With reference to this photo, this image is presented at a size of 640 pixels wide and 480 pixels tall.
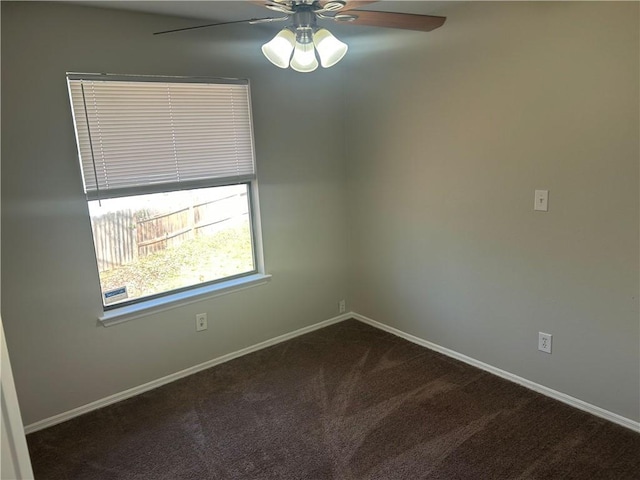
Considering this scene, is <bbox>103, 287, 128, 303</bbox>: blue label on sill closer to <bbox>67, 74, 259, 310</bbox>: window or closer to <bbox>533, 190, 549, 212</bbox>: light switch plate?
<bbox>67, 74, 259, 310</bbox>: window

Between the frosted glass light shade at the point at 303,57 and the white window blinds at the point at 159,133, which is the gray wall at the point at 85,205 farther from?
the frosted glass light shade at the point at 303,57

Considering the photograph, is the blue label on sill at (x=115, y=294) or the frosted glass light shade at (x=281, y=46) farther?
the blue label on sill at (x=115, y=294)

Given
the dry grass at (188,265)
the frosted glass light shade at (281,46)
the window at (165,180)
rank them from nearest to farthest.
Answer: the frosted glass light shade at (281,46), the window at (165,180), the dry grass at (188,265)

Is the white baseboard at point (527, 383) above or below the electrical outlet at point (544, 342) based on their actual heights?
below

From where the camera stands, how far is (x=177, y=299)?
292 centimetres

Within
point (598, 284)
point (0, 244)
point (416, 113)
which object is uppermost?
point (416, 113)

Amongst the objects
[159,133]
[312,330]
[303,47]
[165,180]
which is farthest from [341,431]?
[159,133]

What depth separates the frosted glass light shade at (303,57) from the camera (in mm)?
1812

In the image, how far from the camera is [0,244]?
7.55ft

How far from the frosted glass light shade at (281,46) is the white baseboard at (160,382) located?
212cm

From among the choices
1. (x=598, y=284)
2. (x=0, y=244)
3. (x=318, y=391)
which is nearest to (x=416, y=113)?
(x=598, y=284)

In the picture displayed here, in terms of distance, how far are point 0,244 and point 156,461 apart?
1.33m

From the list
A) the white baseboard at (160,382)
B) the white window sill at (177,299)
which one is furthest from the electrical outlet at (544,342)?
the white window sill at (177,299)

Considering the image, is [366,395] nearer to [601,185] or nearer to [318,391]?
[318,391]
